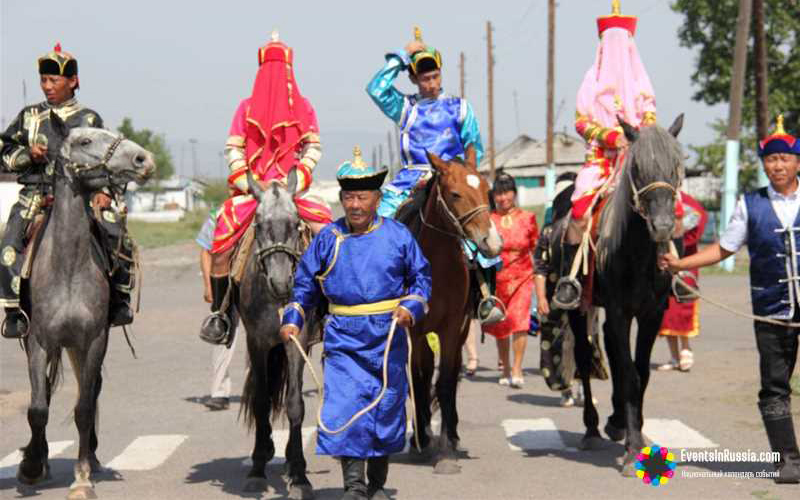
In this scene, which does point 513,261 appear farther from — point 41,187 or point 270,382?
point 41,187

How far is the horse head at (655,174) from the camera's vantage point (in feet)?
29.4

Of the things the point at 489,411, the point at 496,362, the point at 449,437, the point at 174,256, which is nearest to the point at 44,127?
the point at 449,437

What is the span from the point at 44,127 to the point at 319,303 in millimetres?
3120

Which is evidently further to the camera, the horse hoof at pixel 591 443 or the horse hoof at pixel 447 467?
the horse hoof at pixel 591 443

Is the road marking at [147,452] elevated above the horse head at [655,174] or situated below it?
below

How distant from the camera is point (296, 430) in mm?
8719

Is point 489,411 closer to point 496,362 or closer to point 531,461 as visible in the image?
point 531,461

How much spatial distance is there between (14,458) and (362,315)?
4280 millimetres

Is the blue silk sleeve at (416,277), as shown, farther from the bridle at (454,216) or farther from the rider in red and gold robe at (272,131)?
the rider in red and gold robe at (272,131)

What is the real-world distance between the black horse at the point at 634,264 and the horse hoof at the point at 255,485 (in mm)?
2771

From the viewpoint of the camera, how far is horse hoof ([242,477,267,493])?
8862 mm

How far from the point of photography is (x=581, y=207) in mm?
10719

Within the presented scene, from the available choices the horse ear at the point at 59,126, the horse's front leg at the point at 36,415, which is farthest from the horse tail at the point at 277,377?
the horse ear at the point at 59,126

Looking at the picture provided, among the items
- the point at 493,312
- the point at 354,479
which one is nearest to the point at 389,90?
the point at 493,312
